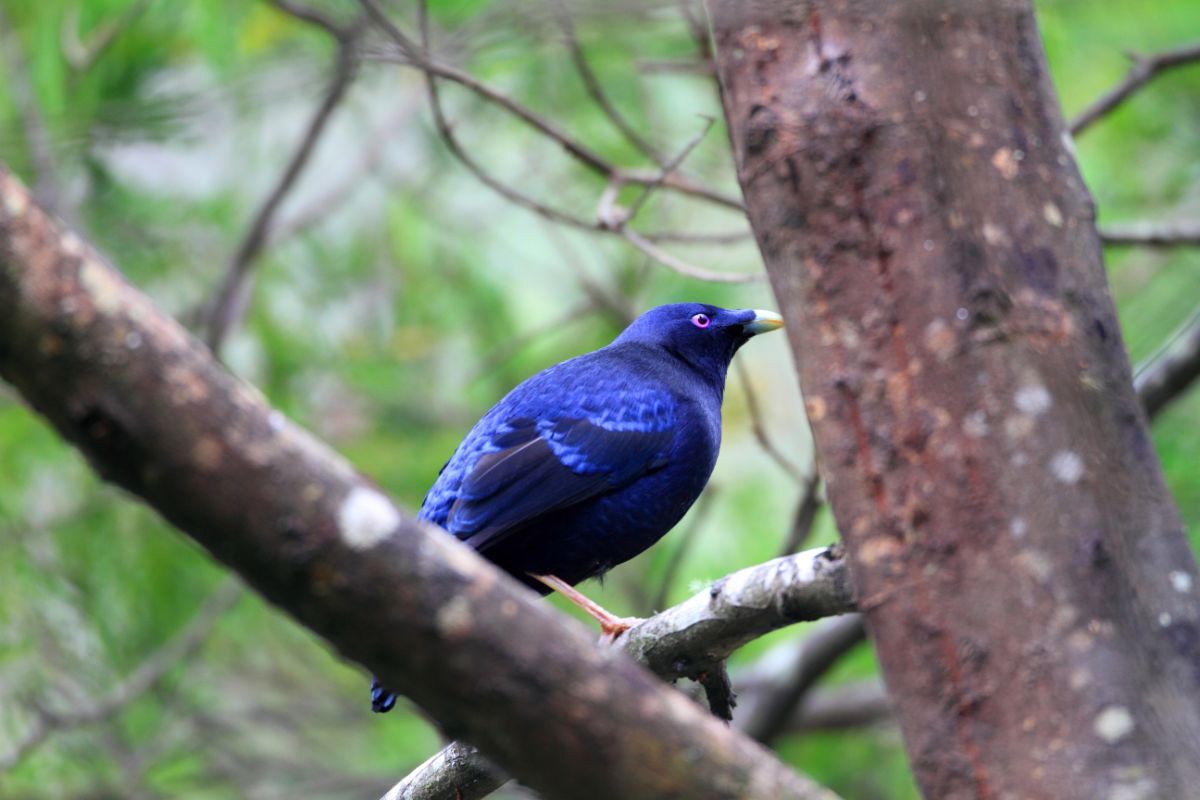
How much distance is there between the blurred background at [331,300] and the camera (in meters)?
5.66

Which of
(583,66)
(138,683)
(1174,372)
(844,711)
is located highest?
(583,66)

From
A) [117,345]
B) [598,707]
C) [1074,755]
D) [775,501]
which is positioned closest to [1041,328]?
[1074,755]

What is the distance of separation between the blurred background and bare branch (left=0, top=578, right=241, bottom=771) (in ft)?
0.07

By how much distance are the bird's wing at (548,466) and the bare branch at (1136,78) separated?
6.34 feet

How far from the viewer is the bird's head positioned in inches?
189

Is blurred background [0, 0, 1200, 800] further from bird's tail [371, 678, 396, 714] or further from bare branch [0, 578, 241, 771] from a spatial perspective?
bird's tail [371, 678, 396, 714]

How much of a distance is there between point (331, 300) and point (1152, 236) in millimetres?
4384

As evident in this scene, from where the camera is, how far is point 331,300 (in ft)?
24.5

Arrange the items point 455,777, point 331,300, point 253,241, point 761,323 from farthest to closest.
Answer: point 331,300, point 253,241, point 761,323, point 455,777

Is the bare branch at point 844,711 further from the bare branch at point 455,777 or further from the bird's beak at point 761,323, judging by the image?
the bare branch at point 455,777

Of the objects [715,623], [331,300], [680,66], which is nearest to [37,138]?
[331,300]

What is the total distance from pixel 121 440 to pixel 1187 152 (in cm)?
557

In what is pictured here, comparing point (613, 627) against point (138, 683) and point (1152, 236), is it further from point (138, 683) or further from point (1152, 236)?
point (138, 683)

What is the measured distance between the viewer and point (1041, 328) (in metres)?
2.07
